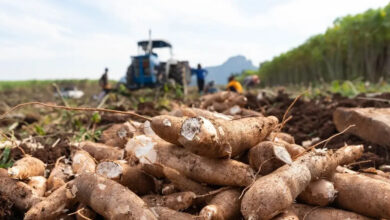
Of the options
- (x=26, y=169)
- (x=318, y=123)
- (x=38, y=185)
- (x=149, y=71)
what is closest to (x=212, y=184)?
(x=38, y=185)

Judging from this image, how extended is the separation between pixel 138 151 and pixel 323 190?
4.16ft

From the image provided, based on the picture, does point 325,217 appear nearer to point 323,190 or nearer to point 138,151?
point 323,190

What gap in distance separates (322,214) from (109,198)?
132 cm

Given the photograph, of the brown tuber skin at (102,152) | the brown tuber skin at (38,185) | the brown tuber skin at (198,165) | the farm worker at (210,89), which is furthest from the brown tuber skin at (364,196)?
the farm worker at (210,89)

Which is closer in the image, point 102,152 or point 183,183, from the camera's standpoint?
point 183,183

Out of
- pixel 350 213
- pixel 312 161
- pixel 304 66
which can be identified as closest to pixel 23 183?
pixel 312 161

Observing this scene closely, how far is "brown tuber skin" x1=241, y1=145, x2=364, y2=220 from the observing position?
6.31ft

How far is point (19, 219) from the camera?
8.43 feet

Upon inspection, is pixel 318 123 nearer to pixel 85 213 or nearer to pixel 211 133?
pixel 211 133

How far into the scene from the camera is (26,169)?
9.32 feet

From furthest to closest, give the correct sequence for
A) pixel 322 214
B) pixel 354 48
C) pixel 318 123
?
pixel 354 48 < pixel 318 123 < pixel 322 214

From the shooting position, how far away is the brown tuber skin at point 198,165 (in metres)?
2.22

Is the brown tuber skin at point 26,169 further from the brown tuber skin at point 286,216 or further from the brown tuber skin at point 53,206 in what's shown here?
the brown tuber skin at point 286,216

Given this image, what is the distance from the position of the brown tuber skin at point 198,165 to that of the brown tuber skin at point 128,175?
0.11 m
